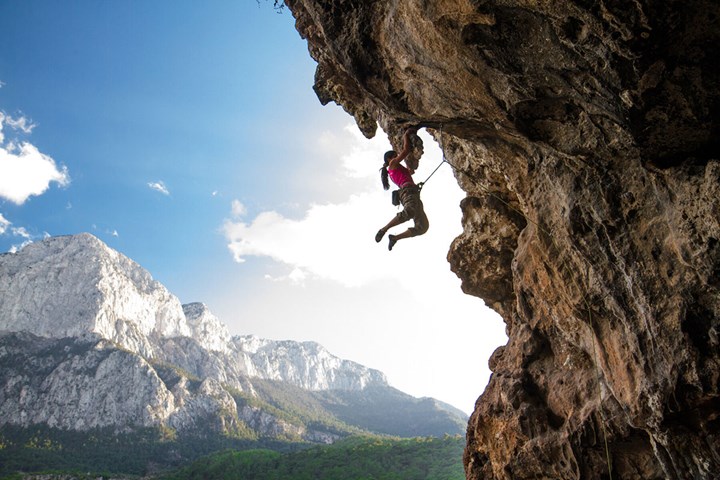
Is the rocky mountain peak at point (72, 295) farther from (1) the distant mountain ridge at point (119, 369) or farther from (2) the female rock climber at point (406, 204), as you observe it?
(2) the female rock climber at point (406, 204)

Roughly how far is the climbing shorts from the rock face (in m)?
1.42

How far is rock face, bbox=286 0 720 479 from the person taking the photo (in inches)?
165

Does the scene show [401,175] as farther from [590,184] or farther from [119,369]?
[119,369]

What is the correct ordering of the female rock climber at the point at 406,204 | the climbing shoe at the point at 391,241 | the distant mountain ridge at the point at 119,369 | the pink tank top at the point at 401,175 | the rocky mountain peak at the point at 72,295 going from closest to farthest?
1. the female rock climber at the point at 406,204
2. the pink tank top at the point at 401,175
3. the climbing shoe at the point at 391,241
4. the distant mountain ridge at the point at 119,369
5. the rocky mountain peak at the point at 72,295

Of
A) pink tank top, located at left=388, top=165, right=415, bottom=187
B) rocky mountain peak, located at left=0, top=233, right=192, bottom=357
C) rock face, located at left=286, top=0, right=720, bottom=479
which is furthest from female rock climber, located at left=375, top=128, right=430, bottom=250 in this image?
rocky mountain peak, located at left=0, top=233, right=192, bottom=357

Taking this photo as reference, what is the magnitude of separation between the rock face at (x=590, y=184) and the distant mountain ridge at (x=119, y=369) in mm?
118195

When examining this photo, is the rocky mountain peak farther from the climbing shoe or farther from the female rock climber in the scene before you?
the female rock climber

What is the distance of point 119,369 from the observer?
109m

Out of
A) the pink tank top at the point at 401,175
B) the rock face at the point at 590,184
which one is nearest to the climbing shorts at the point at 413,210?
the pink tank top at the point at 401,175

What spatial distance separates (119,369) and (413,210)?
123919 mm

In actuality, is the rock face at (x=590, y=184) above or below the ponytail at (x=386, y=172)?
below

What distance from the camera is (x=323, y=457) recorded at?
2431 inches

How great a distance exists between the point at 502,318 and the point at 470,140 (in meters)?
5.36

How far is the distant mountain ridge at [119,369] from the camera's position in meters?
102
